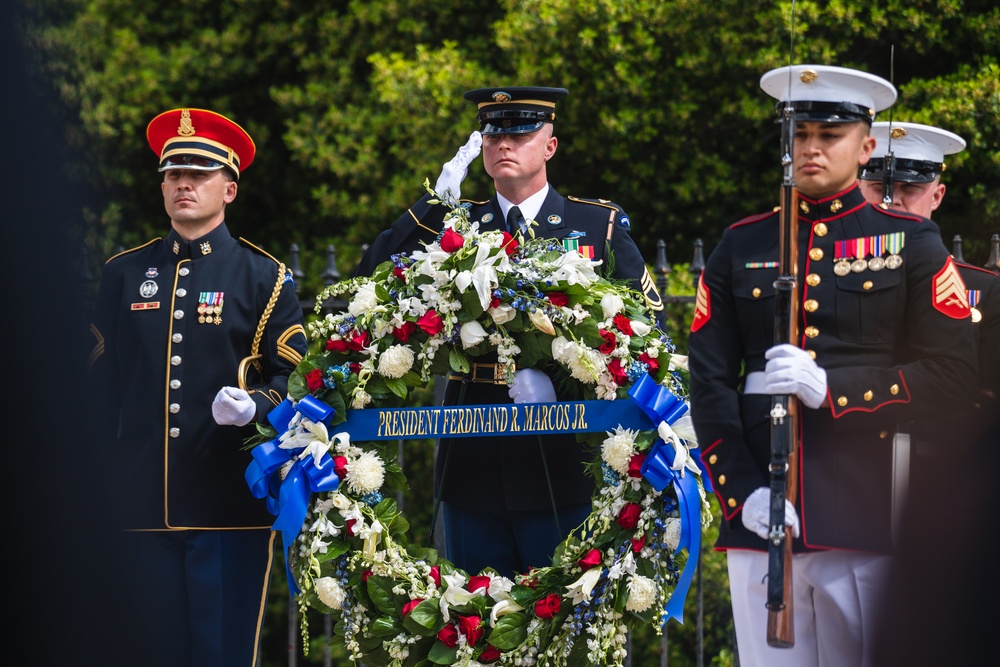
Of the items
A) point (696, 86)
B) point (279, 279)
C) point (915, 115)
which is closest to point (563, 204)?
point (279, 279)

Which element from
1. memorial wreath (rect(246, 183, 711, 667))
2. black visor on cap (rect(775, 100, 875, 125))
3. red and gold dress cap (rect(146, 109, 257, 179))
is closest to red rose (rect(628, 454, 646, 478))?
memorial wreath (rect(246, 183, 711, 667))

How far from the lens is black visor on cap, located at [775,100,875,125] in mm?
3256

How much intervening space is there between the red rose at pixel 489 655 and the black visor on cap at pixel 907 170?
2.13 metres

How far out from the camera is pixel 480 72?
28.9 ft

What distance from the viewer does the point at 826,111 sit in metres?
3.26

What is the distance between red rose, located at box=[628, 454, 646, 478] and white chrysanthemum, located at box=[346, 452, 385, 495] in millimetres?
778

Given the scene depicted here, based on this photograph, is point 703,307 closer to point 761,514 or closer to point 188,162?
point 761,514

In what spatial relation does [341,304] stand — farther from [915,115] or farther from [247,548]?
[915,115]

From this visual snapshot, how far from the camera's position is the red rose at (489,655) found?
3.92 m

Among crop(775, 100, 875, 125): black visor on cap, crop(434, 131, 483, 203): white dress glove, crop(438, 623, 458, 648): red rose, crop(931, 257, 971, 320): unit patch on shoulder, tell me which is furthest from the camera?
crop(434, 131, 483, 203): white dress glove

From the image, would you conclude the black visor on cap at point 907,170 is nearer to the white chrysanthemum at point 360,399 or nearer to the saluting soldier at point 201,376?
the white chrysanthemum at point 360,399

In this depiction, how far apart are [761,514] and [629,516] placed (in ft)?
2.79

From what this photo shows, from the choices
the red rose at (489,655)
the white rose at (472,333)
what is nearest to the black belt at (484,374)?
the white rose at (472,333)

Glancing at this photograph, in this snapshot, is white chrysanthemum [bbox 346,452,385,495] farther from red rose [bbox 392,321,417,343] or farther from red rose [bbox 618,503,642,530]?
red rose [bbox 618,503,642,530]
